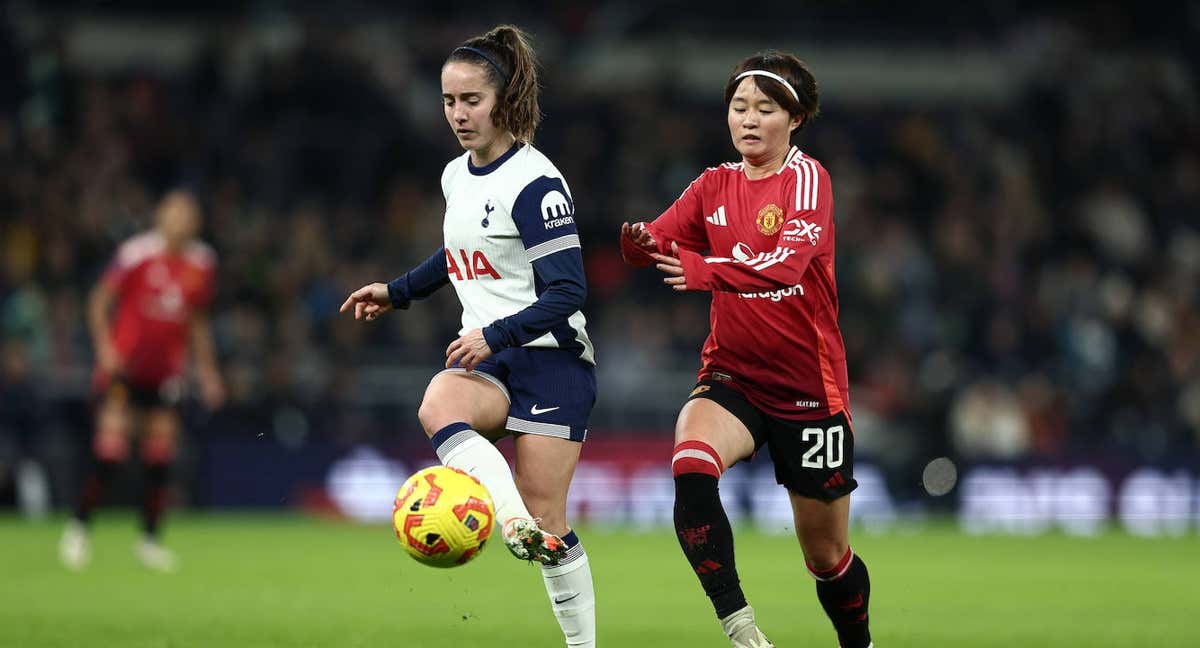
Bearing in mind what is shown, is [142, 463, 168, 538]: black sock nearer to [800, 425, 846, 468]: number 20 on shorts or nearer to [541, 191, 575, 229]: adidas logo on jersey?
[541, 191, 575, 229]: adidas logo on jersey

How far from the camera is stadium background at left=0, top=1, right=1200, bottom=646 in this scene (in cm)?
1656

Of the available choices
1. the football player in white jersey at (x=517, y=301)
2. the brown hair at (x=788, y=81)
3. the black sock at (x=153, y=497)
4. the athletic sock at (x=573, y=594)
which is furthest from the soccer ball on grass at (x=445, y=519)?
the black sock at (x=153, y=497)

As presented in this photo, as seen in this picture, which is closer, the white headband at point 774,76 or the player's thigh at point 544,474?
the player's thigh at point 544,474

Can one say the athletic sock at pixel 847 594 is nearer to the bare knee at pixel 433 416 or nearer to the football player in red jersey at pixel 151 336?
the bare knee at pixel 433 416

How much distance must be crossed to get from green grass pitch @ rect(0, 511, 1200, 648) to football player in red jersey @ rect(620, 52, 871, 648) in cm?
143

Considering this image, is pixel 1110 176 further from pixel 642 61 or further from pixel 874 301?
pixel 642 61

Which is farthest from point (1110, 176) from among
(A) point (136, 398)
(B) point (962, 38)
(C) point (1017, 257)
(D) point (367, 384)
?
(A) point (136, 398)

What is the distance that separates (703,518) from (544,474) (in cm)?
61

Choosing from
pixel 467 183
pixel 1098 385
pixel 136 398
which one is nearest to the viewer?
pixel 467 183

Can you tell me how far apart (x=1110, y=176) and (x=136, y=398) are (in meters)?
13.9

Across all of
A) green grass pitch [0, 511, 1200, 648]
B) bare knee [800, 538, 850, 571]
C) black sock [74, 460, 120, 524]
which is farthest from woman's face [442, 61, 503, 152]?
black sock [74, 460, 120, 524]

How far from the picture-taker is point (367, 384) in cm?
1706

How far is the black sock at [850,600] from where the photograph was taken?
6.36m

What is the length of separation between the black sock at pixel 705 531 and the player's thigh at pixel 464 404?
0.72 meters
